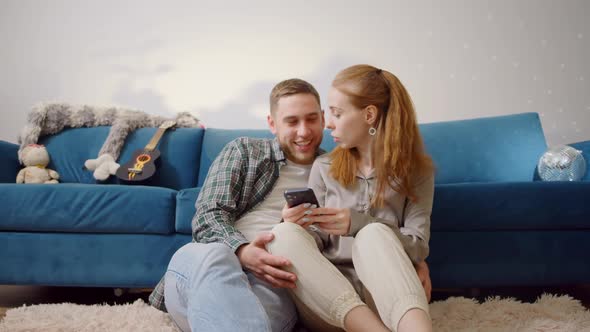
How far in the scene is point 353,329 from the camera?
79 centimetres

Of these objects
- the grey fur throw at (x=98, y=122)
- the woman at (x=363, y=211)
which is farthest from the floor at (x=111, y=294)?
the woman at (x=363, y=211)

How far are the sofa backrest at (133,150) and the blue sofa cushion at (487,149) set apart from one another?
1152 millimetres

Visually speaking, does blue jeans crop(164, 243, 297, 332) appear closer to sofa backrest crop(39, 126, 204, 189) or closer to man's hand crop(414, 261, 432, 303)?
man's hand crop(414, 261, 432, 303)

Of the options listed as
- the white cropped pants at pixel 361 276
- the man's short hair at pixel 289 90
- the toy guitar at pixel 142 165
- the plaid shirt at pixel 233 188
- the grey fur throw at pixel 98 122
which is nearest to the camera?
the white cropped pants at pixel 361 276

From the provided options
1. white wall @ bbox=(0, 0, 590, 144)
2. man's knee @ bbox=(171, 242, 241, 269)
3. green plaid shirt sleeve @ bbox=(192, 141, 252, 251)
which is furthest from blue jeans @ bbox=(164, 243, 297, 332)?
white wall @ bbox=(0, 0, 590, 144)

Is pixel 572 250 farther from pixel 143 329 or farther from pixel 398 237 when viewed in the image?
pixel 143 329

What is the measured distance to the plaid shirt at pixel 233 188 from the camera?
1085 mm

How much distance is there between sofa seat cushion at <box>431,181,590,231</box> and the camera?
138 centimetres

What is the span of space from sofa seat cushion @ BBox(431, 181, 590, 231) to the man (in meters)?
0.48

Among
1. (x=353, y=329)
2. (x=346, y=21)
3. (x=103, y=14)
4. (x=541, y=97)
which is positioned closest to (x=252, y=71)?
(x=346, y=21)

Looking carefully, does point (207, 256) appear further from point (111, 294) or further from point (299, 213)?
point (111, 294)

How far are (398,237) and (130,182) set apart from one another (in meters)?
1.44

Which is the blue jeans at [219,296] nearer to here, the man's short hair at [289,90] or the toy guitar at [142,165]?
the man's short hair at [289,90]

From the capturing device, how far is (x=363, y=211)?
1062 mm
